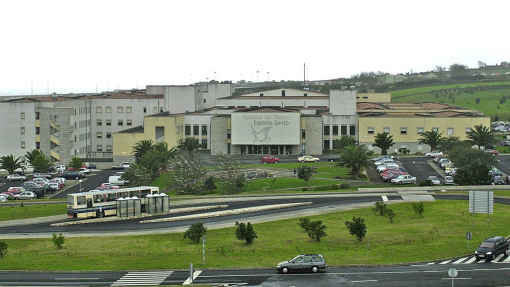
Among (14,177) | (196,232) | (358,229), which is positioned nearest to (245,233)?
(196,232)

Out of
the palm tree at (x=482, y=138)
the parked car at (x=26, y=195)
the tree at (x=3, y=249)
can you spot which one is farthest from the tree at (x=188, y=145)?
the tree at (x=3, y=249)

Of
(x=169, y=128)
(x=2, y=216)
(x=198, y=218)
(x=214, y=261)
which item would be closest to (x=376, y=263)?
(x=214, y=261)

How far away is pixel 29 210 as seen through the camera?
63750mm

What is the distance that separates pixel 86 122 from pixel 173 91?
20.1 metres

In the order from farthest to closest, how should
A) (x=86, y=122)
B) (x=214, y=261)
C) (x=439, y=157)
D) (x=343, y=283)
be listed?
(x=86, y=122)
(x=439, y=157)
(x=214, y=261)
(x=343, y=283)

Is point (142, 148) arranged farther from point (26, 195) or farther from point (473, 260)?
point (473, 260)

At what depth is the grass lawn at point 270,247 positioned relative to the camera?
1674 inches

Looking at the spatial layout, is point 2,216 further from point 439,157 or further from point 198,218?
point 439,157

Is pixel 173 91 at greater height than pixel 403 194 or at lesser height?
greater

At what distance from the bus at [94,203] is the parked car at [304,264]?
25007 mm

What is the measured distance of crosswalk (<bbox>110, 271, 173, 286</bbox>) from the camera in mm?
37781

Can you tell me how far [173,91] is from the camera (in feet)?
474

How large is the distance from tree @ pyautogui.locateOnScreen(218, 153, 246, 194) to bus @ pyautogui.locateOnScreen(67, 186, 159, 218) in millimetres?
19378

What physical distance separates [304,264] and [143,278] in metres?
9.16
